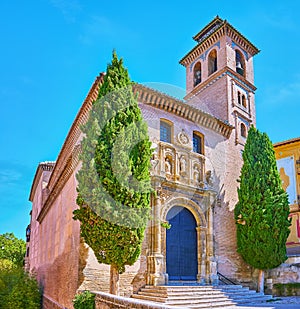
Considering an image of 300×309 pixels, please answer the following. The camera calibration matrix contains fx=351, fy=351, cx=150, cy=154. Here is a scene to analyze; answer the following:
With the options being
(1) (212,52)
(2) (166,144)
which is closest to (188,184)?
(2) (166,144)

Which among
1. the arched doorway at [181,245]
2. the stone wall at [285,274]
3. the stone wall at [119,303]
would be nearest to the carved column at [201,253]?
the arched doorway at [181,245]

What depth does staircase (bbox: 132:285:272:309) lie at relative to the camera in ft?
32.6

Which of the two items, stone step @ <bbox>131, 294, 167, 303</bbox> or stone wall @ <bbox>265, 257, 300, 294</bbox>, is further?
stone wall @ <bbox>265, 257, 300, 294</bbox>

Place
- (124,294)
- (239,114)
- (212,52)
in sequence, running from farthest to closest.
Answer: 1. (212,52)
2. (239,114)
3. (124,294)

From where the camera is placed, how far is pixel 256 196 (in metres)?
13.9

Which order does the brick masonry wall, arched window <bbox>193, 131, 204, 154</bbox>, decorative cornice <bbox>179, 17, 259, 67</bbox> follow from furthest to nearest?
1. decorative cornice <bbox>179, 17, 259, 67</bbox>
2. arched window <bbox>193, 131, 204, 154</bbox>
3. the brick masonry wall

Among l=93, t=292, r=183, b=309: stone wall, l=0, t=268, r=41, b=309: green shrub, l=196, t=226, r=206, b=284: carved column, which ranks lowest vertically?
l=0, t=268, r=41, b=309: green shrub

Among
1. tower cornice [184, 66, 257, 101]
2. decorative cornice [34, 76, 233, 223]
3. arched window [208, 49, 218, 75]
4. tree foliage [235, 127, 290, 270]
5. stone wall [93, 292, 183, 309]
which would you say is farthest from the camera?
arched window [208, 49, 218, 75]

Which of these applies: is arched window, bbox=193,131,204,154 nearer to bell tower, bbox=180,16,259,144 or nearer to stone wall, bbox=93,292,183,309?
bell tower, bbox=180,16,259,144

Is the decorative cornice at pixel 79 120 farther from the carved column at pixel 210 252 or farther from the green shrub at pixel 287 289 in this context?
the green shrub at pixel 287 289

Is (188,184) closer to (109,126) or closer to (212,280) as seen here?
(212,280)

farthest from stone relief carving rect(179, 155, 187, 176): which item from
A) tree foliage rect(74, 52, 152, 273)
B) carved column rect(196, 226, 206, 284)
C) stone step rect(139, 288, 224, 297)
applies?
stone step rect(139, 288, 224, 297)

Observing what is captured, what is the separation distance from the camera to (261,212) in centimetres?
1349

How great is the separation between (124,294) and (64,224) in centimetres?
412
